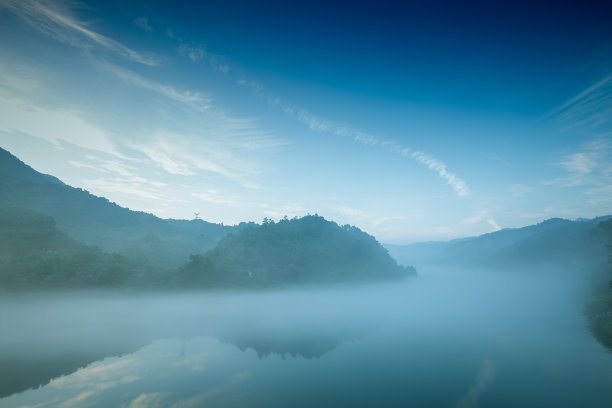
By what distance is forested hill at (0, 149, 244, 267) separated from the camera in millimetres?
77062

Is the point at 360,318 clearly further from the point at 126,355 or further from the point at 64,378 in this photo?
the point at 64,378

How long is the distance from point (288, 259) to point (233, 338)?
199ft

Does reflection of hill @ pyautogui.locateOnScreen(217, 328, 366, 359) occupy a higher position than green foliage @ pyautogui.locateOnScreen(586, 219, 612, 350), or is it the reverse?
green foliage @ pyautogui.locateOnScreen(586, 219, 612, 350)

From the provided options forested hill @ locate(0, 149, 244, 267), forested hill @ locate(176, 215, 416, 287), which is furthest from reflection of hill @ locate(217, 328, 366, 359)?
forested hill @ locate(0, 149, 244, 267)

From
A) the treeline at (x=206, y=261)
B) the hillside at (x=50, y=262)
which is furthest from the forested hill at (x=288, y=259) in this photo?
the hillside at (x=50, y=262)

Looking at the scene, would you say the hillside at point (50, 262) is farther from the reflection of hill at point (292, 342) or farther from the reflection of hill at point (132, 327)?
the reflection of hill at point (292, 342)

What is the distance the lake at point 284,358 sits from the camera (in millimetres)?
17438

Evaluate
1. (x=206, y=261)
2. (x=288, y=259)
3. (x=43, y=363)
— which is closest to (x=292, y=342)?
(x=43, y=363)

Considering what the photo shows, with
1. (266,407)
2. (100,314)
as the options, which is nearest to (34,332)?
(100,314)

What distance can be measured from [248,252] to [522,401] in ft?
247

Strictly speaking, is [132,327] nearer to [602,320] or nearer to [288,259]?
[288,259]

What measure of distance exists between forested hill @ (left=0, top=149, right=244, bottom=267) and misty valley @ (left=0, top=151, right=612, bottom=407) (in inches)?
35.1

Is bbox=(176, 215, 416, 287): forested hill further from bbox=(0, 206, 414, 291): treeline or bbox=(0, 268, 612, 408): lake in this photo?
bbox=(0, 268, 612, 408): lake

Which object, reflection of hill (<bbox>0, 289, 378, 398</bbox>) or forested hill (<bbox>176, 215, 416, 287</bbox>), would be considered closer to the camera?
reflection of hill (<bbox>0, 289, 378, 398</bbox>)
